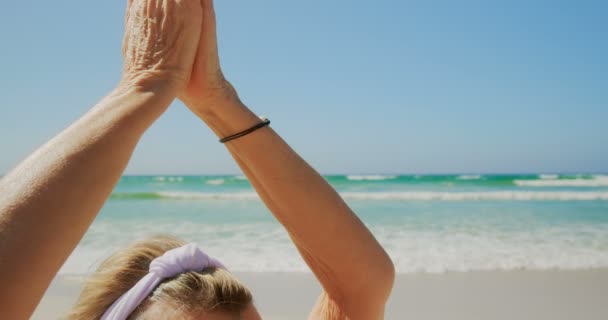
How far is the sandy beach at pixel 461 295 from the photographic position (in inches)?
182

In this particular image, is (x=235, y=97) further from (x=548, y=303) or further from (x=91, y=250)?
(x=91, y=250)

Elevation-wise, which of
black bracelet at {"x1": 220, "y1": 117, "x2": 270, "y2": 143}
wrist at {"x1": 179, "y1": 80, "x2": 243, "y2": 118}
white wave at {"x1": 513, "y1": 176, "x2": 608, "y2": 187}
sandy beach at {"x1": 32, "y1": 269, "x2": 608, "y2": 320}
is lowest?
white wave at {"x1": 513, "y1": 176, "x2": 608, "y2": 187}

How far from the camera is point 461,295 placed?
16.6ft

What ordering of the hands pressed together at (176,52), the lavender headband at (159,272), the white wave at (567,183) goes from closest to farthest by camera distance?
the lavender headband at (159,272), the hands pressed together at (176,52), the white wave at (567,183)

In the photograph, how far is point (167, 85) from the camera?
1.51 metres

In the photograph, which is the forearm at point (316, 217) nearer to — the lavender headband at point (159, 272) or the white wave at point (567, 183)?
the lavender headband at point (159, 272)

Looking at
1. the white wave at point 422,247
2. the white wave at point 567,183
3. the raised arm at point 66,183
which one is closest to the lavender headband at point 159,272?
the raised arm at point 66,183

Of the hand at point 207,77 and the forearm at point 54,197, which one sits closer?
the forearm at point 54,197

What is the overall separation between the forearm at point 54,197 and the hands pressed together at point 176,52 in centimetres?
32

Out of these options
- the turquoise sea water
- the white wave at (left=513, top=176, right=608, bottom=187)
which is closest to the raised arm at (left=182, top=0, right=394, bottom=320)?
the turquoise sea water

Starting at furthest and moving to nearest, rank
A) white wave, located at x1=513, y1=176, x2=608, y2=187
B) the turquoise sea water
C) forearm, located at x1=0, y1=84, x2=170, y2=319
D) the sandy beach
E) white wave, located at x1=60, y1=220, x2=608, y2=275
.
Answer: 1. white wave, located at x1=513, y1=176, x2=608, y2=187
2. the turquoise sea water
3. white wave, located at x1=60, y1=220, x2=608, y2=275
4. the sandy beach
5. forearm, located at x1=0, y1=84, x2=170, y2=319

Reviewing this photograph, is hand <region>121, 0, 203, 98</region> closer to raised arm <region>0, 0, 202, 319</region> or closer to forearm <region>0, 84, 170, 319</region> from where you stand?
raised arm <region>0, 0, 202, 319</region>

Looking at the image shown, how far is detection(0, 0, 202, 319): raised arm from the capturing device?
83cm

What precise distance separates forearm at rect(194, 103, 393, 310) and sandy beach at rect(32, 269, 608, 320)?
3102 millimetres
